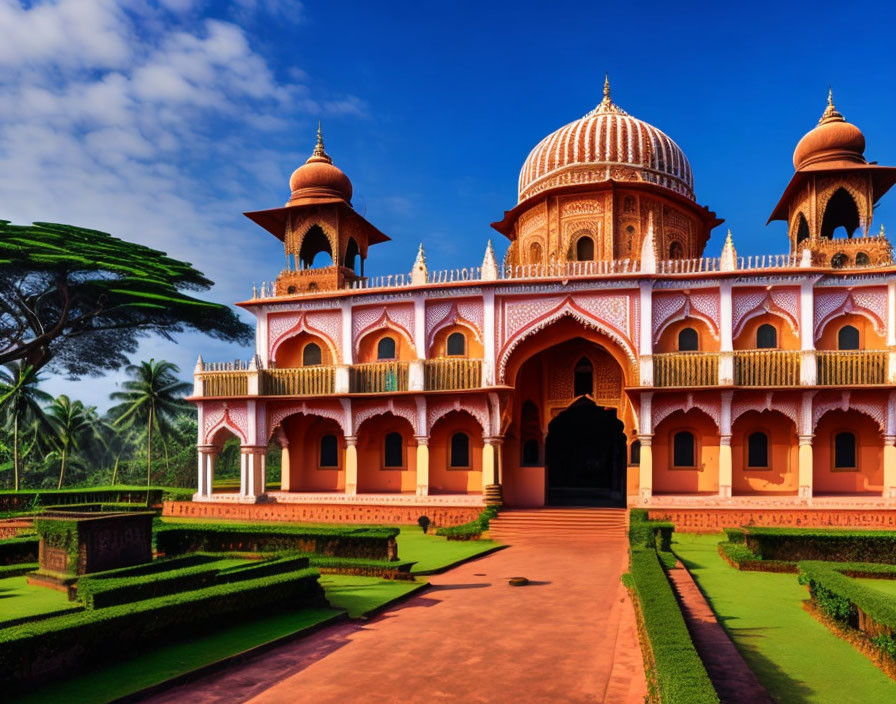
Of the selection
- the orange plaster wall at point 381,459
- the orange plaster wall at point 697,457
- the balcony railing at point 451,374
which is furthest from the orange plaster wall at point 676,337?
the orange plaster wall at point 381,459

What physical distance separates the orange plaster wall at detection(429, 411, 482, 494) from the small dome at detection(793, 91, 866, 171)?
54.5 feet

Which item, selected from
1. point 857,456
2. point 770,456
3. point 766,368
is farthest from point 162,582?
point 857,456

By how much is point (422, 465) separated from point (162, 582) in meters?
15.2

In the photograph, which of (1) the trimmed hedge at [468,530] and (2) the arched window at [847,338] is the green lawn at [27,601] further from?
(2) the arched window at [847,338]

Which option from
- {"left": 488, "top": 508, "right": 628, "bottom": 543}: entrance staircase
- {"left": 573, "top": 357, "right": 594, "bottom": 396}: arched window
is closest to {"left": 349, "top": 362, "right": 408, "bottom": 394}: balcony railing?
{"left": 488, "top": 508, "right": 628, "bottom": 543}: entrance staircase

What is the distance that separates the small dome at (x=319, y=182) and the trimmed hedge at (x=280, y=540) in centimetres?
1634

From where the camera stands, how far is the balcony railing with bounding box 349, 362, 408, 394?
83.8ft

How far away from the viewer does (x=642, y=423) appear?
77.1 ft

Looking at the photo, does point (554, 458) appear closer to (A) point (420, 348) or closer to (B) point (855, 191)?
(A) point (420, 348)

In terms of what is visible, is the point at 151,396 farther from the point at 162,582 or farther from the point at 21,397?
the point at 162,582

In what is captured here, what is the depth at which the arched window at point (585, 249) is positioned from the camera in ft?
91.6

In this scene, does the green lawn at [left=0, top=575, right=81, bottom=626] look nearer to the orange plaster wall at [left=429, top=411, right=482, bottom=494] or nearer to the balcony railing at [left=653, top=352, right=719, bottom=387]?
the orange plaster wall at [left=429, top=411, right=482, bottom=494]

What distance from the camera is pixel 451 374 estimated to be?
24953mm

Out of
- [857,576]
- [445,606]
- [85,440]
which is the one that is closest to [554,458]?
[857,576]
